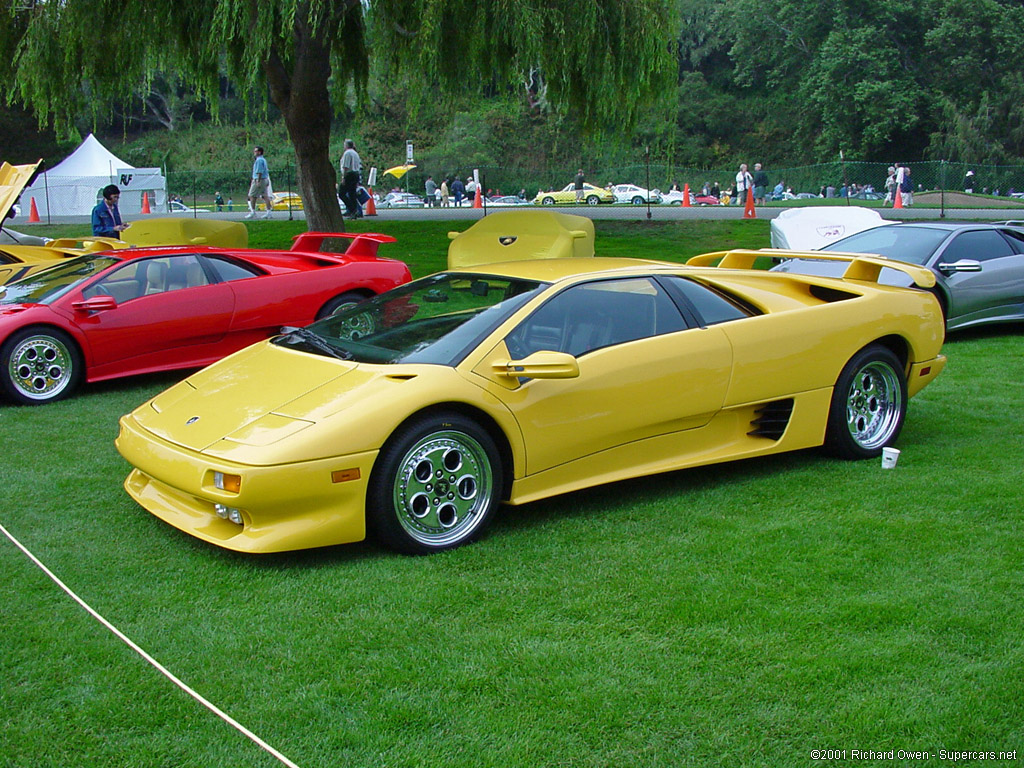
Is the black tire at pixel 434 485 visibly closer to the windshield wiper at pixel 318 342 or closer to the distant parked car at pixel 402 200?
the windshield wiper at pixel 318 342

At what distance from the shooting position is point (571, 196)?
3045 cm

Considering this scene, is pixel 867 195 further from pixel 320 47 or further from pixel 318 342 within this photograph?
pixel 318 342

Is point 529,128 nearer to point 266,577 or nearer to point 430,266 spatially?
point 430,266

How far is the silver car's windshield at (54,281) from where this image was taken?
24.9 feet

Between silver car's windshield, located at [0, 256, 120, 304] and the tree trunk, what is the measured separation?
4810 millimetres

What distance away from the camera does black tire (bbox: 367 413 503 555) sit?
4137 mm

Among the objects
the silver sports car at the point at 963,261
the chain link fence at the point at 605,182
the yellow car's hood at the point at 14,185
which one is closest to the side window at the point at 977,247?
the silver sports car at the point at 963,261

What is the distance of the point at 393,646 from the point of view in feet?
11.1

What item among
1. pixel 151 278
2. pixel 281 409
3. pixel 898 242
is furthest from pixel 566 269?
pixel 898 242

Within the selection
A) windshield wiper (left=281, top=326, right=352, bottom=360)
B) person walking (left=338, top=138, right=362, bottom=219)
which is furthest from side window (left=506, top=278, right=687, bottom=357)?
person walking (left=338, top=138, right=362, bottom=219)

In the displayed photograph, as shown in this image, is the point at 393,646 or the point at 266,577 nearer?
the point at 393,646

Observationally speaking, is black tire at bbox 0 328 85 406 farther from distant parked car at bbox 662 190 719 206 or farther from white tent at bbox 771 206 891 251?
distant parked car at bbox 662 190 719 206

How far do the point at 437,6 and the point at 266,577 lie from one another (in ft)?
27.6

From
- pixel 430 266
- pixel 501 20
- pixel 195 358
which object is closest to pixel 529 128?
pixel 430 266
